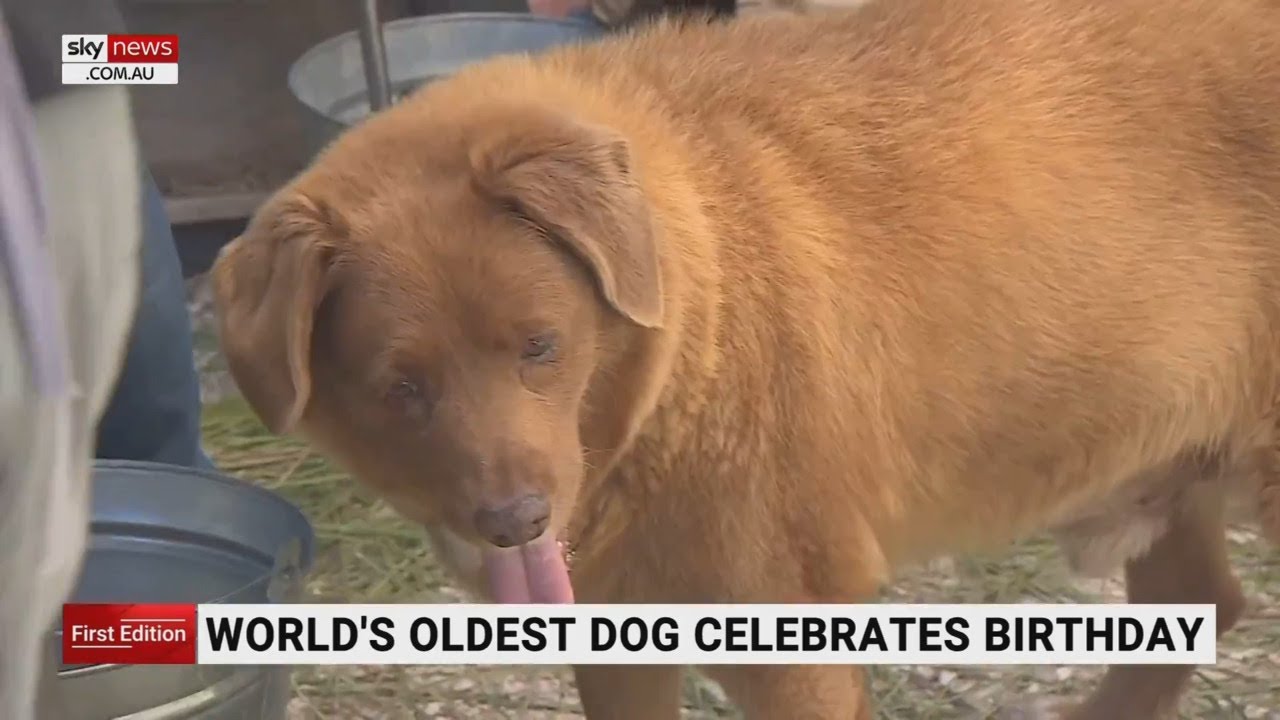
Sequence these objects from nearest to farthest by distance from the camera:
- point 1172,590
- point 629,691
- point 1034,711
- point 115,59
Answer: point 115,59, point 629,691, point 1172,590, point 1034,711

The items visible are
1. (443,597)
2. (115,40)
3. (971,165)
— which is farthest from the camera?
(443,597)

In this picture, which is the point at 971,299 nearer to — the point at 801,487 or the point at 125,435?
the point at 801,487

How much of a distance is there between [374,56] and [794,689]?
123cm

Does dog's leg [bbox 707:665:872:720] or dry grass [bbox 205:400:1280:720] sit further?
dry grass [bbox 205:400:1280:720]

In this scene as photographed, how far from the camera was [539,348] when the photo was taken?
Result: 1.24 m

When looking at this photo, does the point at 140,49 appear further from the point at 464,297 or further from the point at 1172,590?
the point at 1172,590

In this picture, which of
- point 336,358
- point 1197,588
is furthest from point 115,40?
point 1197,588

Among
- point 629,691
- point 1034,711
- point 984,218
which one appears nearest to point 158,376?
point 629,691

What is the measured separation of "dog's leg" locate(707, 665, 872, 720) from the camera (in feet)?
4.88

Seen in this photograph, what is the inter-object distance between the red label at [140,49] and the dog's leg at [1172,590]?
4.65 feet

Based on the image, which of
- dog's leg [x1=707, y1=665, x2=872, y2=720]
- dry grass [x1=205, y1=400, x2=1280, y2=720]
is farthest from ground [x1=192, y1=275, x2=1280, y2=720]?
dog's leg [x1=707, y1=665, x2=872, y2=720]

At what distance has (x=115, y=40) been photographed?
1210 millimetres

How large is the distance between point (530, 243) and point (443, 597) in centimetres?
117

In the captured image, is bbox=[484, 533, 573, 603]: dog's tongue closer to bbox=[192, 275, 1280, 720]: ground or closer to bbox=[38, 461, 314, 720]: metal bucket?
bbox=[38, 461, 314, 720]: metal bucket
